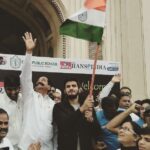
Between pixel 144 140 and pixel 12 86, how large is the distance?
1.52m

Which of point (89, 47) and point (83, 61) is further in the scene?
point (89, 47)

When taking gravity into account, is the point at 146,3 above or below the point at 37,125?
above

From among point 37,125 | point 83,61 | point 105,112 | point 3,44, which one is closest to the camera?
point 37,125

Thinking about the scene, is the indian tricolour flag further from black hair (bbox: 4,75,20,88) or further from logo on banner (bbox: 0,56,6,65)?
logo on banner (bbox: 0,56,6,65)

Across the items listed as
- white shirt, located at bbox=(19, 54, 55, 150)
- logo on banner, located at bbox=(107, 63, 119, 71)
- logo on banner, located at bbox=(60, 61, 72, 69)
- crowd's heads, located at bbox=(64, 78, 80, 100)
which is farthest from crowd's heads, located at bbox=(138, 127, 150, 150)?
logo on banner, located at bbox=(107, 63, 119, 71)

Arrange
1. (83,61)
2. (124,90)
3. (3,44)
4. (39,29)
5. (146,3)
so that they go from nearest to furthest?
(124,90), (83,61), (146,3), (39,29), (3,44)

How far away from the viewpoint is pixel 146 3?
11.4 meters

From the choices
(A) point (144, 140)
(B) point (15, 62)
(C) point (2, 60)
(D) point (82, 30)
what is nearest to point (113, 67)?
(B) point (15, 62)

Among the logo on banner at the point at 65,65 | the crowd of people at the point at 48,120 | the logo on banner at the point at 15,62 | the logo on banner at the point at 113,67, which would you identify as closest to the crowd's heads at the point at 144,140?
the crowd of people at the point at 48,120

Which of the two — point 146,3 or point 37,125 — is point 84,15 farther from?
point 146,3

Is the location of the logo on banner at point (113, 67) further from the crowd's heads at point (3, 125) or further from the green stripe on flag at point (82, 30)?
the crowd's heads at point (3, 125)

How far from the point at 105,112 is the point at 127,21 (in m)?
6.77

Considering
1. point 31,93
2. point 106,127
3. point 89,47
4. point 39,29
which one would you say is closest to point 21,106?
point 31,93

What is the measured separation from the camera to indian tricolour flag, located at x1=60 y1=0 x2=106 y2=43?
16.9 feet
